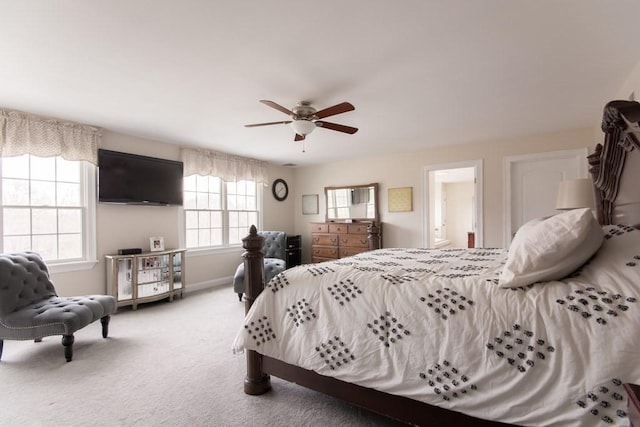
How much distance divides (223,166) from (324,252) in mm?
2464

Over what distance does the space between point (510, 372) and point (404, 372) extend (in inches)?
17.5

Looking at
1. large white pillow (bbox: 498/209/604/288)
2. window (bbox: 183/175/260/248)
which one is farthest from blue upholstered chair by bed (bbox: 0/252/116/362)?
large white pillow (bbox: 498/209/604/288)

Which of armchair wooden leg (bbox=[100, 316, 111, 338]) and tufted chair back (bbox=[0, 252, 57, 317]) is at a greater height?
tufted chair back (bbox=[0, 252, 57, 317])

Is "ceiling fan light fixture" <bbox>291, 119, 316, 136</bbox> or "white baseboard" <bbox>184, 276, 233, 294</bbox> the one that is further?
"white baseboard" <bbox>184, 276, 233, 294</bbox>

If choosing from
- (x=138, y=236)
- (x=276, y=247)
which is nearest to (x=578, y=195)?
(x=276, y=247)

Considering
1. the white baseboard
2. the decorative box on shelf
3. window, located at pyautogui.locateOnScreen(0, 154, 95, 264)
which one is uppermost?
window, located at pyautogui.locateOnScreen(0, 154, 95, 264)

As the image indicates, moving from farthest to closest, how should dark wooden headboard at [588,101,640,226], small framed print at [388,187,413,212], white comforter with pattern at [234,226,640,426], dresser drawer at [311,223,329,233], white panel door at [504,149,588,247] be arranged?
dresser drawer at [311,223,329,233]
small framed print at [388,187,413,212]
white panel door at [504,149,588,247]
dark wooden headboard at [588,101,640,226]
white comforter with pattern at [234,226,640,426]

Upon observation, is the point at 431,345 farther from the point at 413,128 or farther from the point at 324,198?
the point at 324,198

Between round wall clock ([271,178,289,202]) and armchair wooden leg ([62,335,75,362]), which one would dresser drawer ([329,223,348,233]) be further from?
armchair wooden leg ([62,335,75,362])

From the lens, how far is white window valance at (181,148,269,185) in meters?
4.62

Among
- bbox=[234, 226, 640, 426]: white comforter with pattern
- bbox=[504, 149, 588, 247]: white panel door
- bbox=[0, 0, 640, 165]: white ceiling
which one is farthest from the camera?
bbox=[504, 149, 588, 247]: white panel door

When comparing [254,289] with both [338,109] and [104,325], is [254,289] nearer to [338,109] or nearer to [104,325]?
[338,109]

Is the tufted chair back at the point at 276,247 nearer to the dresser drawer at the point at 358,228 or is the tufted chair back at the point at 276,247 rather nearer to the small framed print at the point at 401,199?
the dresser drawer at the point at 358,228

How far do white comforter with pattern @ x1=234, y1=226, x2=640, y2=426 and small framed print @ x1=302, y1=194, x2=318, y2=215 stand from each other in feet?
14.8
